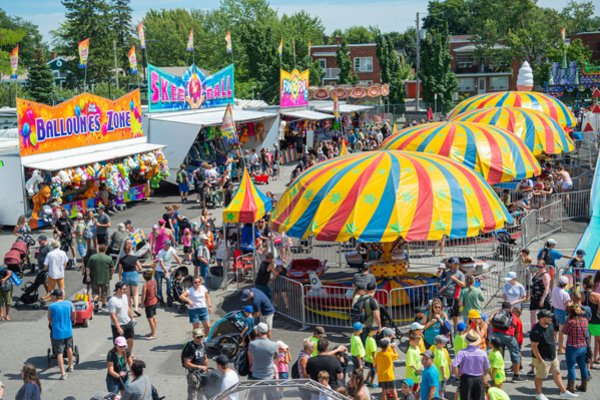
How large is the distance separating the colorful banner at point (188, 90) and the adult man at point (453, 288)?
17315mm

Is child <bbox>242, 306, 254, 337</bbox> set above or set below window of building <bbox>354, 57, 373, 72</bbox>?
below

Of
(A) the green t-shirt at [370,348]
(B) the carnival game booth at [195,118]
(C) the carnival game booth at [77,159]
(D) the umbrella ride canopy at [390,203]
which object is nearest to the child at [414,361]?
(A) the green t-shirt at [370,348]

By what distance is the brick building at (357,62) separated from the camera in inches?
2943

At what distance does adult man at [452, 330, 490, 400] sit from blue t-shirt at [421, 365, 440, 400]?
349 mm

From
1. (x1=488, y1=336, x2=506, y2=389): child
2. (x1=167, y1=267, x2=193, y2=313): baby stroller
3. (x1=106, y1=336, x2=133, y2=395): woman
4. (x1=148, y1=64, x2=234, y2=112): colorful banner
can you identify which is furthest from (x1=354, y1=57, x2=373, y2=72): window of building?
(x1=106, y1=336, x2=133, y2=395): woman

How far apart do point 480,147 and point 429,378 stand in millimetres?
10976

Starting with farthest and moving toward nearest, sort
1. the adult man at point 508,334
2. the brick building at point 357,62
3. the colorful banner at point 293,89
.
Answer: the brick building at point 357,62, the colorful banner at point 293,89, the adult man at point 508,334

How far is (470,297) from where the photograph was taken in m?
11.1

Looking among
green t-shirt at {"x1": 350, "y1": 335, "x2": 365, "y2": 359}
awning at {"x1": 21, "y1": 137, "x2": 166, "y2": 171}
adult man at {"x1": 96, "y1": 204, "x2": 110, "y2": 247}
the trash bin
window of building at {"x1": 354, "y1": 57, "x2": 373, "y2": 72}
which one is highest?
window of building at {"x1": 354, "y1": 57, "x2": 373, "y2": 72}

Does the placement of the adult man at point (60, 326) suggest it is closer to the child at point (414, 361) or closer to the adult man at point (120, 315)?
the adult man at point (120, 315)

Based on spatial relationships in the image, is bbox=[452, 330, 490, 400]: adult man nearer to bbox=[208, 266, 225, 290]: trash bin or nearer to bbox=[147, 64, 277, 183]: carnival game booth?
bbox=[208, 266, 225, 290]: trash bin

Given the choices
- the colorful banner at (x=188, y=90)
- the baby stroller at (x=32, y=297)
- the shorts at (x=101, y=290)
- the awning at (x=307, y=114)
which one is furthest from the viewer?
the awning at (x=307, y=114)

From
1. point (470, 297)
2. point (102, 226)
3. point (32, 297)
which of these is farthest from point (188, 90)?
point (470, 297)

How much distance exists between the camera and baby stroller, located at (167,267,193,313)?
45.3 feet
